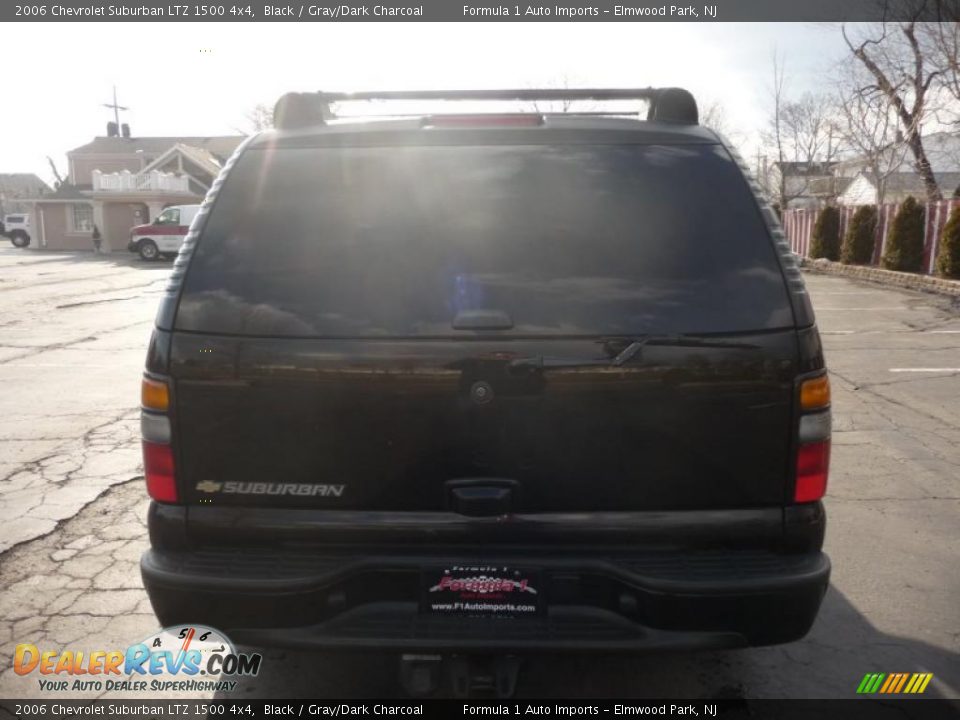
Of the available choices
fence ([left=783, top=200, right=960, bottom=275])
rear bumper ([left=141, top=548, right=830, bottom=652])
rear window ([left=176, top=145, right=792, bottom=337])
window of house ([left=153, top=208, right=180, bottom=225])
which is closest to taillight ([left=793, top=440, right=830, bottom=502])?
rear bumper ([left=141, top=548, right=830, bottom=652])

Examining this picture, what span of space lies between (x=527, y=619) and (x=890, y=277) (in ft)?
68.3

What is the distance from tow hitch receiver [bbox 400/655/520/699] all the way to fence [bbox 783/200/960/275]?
19684 millimetres

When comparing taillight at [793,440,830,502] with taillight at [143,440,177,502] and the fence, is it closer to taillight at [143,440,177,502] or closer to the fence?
taillight at [143,440,177,502]

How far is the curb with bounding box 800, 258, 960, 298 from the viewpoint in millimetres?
17250

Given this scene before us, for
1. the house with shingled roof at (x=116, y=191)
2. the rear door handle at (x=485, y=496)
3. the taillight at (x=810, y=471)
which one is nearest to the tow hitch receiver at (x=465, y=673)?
the rear door handle at (x=485, y=496)

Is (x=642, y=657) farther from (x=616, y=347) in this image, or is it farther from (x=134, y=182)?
(x=134, y=182)

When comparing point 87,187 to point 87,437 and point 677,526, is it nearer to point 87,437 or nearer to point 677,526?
point 87,437

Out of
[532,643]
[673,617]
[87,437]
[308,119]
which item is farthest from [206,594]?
[87,437]

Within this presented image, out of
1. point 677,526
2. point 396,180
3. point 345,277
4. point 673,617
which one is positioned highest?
point 396,180

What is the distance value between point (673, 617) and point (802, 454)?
63 cm

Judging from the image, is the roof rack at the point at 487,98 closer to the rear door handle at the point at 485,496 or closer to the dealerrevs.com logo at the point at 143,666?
the rear door handle at the point at 485,496

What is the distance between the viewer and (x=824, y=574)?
92.5 inches

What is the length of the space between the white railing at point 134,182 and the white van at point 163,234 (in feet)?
41.1

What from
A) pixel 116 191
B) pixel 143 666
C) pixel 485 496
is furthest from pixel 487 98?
pixel 116 191
